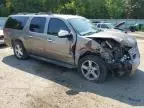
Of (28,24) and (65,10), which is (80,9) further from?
(28,24)

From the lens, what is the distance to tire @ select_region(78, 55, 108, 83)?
701cm

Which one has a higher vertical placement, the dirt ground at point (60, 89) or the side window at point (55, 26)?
the side window at point (55, 26)

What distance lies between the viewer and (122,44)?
6.98m

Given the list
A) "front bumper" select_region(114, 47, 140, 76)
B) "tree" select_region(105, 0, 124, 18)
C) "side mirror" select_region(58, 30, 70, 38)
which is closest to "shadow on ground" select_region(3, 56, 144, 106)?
→ "front bumper" select_region(114, 47, 140, 76)

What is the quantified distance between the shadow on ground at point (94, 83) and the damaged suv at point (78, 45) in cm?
31

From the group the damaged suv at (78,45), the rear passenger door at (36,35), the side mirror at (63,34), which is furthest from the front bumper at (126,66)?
the rear passenger door at (36,35)

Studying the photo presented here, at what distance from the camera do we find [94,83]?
716 centimetres

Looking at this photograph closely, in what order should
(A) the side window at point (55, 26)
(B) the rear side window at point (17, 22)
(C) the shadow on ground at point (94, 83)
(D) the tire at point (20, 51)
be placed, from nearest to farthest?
(C) the shadow on ground at point (94, 83) → (A) the side window at point (55, 26) → (B) the rear side window at point (17, 22) → (D) the tire at point (20, 51)

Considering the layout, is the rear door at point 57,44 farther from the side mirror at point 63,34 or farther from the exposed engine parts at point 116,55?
the exposed engine parts at point 116,55

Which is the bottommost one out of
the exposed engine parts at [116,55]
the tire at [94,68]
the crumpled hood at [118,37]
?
the tire at [94,68]

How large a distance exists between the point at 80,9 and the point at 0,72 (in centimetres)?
3589

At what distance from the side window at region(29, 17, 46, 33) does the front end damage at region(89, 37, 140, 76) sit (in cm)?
207

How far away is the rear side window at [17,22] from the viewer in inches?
366

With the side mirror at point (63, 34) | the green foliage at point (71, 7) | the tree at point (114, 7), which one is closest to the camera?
the side mirror at point (63, 34)
